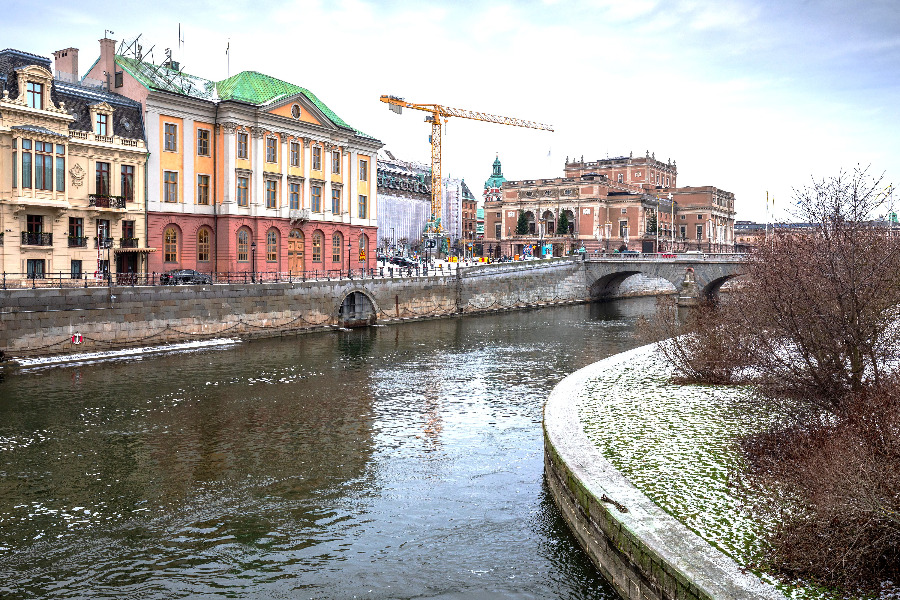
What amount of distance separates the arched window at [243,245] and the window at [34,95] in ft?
57.1

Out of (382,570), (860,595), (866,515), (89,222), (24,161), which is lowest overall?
(382,570)

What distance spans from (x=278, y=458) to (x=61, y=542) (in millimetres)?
7204

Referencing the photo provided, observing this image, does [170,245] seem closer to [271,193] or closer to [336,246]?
[271,193]

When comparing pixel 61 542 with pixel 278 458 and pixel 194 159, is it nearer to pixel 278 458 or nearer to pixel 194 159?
pixel 278 458

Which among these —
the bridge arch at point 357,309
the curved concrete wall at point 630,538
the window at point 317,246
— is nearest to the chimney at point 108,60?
the window at point 317,246

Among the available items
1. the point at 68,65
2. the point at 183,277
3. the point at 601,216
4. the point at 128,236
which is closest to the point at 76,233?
the point at 128,236

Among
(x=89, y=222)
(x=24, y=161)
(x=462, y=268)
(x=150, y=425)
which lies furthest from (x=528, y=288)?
(x=150, y=425)

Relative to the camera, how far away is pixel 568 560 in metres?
15.8

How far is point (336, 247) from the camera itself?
229ft

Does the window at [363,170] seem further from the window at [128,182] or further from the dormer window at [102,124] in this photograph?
the dormer window at [102,124]

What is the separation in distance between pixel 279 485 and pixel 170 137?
139ft

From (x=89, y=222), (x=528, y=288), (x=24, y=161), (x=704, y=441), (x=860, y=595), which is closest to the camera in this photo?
(x=860, y=595)

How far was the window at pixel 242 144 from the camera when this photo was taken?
2346 inches

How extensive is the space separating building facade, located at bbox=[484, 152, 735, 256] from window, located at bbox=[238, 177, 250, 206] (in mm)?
74628
